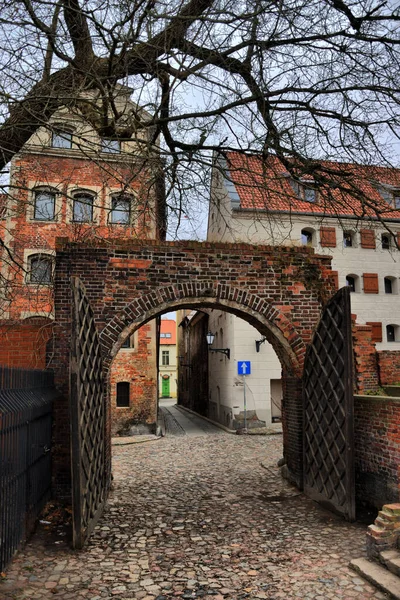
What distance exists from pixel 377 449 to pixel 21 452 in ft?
15.2

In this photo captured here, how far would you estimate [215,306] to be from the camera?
8305 millimetres

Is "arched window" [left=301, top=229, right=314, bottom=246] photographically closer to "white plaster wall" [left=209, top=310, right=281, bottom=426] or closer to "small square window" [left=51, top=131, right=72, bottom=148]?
"white plaster wall" [left=209, top=310, right=281, bottom=426]

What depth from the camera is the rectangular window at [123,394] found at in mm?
16734

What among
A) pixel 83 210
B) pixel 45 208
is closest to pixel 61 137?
pixel 83 210

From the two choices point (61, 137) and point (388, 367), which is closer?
point (61, 137)

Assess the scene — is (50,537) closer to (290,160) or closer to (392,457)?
(392,457)

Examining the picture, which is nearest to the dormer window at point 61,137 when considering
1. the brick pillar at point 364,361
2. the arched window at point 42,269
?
the arched window at point 42,269

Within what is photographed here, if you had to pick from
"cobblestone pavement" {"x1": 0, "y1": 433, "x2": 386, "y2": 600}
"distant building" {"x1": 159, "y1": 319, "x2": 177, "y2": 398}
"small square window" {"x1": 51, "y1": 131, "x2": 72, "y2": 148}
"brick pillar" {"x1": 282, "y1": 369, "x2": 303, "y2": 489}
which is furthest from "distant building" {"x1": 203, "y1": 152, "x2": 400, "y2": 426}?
"distant building" {"x1": 159, "y1": 319, "x2": 177, "y2": 398}

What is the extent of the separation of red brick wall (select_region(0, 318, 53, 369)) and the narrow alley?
9.12 ft

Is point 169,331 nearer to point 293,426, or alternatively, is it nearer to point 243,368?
point 243,368

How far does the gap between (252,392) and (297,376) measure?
9.19 meters

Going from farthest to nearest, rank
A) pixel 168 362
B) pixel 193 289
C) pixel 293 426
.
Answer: pixel 168 362
pixel 293 426
pixel 193 289

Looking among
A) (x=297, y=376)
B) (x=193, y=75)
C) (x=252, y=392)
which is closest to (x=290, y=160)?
(x=193, y=75)

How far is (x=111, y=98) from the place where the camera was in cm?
562
